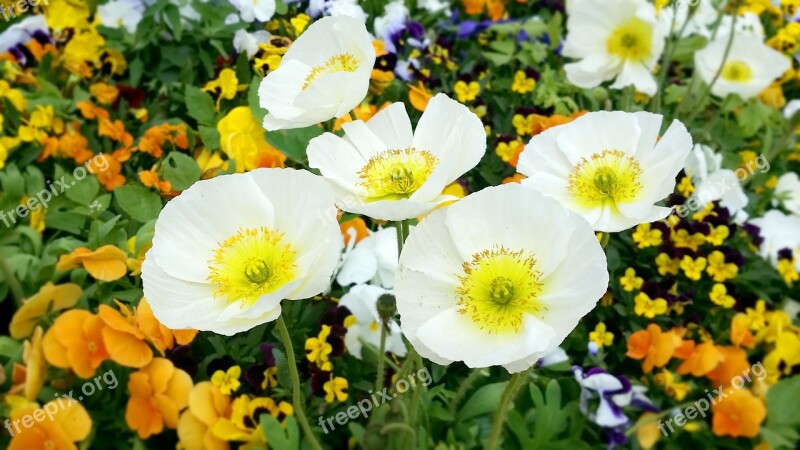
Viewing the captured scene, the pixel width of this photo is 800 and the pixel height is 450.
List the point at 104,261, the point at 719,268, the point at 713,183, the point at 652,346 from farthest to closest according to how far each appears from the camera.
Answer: the point at 713,183 < the point at 719,268 < the point at 652,346 < the point at 104,261

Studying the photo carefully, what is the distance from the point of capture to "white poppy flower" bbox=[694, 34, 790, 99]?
167 cm

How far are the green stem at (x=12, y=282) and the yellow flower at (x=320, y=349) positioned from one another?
499mm

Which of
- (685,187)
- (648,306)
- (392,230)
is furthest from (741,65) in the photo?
(392,230)

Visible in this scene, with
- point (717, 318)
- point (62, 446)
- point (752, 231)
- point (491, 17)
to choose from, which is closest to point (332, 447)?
point (62, 446)

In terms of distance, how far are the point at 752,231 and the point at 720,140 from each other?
0.34 m

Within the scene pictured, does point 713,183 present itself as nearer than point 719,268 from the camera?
No

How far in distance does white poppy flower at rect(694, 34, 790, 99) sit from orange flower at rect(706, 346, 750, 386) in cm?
68

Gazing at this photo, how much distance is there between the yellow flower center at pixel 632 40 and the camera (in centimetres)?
146

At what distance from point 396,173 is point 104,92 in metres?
1.12

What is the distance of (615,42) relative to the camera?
1.50 meters

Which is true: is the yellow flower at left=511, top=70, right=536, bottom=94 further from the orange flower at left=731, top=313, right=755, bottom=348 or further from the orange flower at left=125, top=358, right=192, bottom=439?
the orange flower at left=125, top=358, right=192, bottom=439

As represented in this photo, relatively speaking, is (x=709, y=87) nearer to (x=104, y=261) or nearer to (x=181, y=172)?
(x=181, y=172)

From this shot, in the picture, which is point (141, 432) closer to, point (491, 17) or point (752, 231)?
point (752, 231)

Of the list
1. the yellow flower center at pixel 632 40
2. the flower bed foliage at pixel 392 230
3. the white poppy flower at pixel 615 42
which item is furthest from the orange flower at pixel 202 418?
the yellow flower center at pixel 632 40
